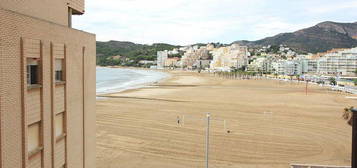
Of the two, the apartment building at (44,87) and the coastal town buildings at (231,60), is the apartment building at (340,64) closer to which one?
the coastal town buildings at (231,60)

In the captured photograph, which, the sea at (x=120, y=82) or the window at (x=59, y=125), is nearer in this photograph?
the window at (x=59, y=125)

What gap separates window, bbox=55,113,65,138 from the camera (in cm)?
748

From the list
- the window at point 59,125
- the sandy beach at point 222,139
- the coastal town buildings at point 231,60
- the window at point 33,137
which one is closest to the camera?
the window at point 33,137

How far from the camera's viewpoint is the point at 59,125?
7.64 metres

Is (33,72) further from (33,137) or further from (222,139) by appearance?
(222,139)

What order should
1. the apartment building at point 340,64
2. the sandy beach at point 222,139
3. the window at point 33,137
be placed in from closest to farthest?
the window at point 33,137 < the sandy beach at point 222,139 < the apartment building at point 340,64

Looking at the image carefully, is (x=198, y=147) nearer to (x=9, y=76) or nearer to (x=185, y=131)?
(x=185, y=131)

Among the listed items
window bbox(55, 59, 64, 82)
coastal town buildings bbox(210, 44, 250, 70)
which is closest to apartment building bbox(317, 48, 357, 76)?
coastal town buildings bbox(210, 44, 250, 70)

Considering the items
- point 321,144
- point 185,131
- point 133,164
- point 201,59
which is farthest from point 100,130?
point 201,59

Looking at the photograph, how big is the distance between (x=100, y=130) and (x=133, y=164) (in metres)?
6.51

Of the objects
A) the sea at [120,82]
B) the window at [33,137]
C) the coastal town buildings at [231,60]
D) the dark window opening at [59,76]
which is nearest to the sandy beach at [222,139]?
the dark window opening at [59,76]

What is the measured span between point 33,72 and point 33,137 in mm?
1311

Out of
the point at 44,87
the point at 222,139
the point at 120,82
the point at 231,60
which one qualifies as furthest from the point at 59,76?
the point at 231,60

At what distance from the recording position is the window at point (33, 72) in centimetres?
632
